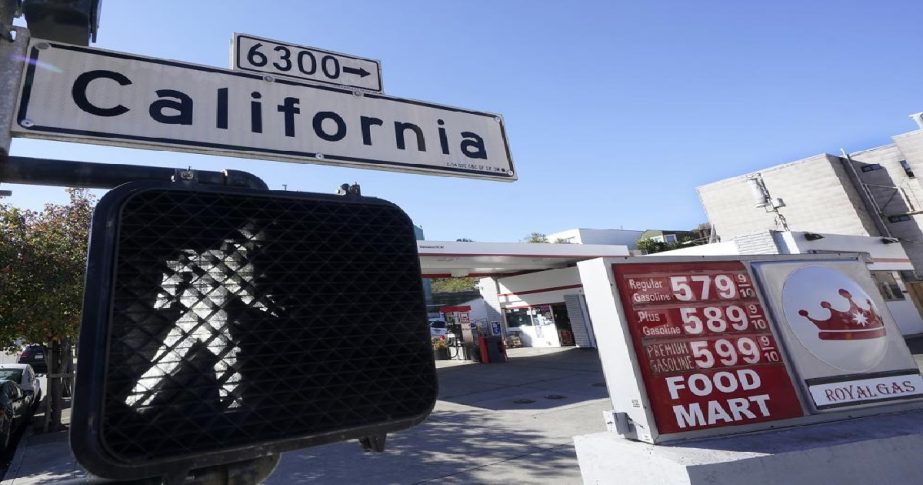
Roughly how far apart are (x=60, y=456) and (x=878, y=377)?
11.5 metres

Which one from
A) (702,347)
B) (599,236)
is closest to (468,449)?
(702,347)

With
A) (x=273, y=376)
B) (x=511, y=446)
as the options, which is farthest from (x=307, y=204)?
(x=511, y=446)

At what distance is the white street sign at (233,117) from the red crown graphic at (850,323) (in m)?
3.38

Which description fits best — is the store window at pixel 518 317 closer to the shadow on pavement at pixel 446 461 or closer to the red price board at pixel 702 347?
the shadow on pavement at pixel 446 461

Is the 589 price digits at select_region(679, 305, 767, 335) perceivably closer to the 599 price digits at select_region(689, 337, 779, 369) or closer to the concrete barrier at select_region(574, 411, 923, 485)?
the 599 price digits at select_region(689, 337, 779, 369)

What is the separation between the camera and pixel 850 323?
3.82 metres

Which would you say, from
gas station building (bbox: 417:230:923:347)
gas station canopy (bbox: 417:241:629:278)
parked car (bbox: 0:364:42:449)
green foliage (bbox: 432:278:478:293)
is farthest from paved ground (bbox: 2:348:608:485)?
green foliage (bbox: 432:278:478:293)

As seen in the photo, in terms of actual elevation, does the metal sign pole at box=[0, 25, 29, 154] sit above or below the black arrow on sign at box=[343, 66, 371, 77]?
below

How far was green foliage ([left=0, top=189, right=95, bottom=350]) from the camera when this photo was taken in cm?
849

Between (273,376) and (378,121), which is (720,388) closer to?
(378,121)

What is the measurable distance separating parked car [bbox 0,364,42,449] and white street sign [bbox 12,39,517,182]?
9.59 metres

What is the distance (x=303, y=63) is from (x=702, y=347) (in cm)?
344

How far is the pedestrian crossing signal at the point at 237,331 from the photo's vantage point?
617mm

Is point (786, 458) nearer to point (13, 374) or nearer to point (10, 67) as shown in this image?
point (10, 67)
